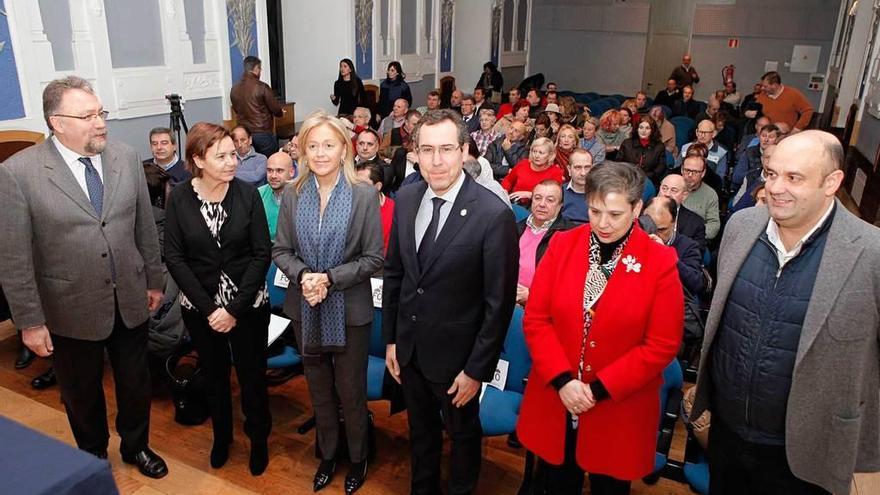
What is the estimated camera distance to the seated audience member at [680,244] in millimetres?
2852

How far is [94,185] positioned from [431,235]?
1.20 metres

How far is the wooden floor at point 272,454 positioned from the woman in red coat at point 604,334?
2.23 feet

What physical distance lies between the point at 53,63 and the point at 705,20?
13523mm

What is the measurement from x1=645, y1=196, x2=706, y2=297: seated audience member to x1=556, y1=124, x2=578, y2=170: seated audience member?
2.22 m

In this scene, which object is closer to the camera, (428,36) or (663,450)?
(663,450)

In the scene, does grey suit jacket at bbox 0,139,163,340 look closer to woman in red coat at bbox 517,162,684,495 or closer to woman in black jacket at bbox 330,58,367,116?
woman in red coat at bbox 517,162,684,495

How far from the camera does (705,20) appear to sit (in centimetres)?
1380

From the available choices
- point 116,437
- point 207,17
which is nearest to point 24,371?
point 116,437

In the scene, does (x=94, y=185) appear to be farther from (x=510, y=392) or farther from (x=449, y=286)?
(x=510, y=392)

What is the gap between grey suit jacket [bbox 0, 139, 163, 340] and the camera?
1.95m

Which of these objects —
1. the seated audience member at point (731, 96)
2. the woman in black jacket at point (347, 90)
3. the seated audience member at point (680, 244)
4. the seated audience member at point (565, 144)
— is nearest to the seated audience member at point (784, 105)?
the seated audience member at point (731, 96)

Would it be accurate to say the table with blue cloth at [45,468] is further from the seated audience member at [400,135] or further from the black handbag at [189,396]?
the seated audience member at [400,135]

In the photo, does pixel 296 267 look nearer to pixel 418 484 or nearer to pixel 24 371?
pixel 418 484

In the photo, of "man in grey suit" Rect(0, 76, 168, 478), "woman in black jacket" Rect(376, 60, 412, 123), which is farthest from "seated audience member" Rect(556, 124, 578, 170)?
"woman in black jacket" Rect(376, 60, 412, 123)
